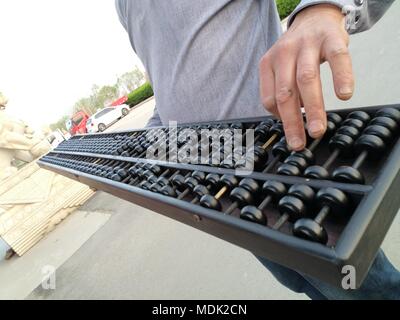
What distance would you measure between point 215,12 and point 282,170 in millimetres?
756

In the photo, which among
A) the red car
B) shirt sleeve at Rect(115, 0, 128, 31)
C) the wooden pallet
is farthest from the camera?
the red car

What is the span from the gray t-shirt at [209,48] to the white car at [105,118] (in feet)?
38.2

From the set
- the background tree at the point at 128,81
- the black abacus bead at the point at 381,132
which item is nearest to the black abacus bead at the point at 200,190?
the black abacus bead at the point at 381,132

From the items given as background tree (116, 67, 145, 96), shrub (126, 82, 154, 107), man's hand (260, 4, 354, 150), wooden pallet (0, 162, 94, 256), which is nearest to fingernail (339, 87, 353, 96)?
man's hand (260, 4, 354, 150)

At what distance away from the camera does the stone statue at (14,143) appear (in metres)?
3.98

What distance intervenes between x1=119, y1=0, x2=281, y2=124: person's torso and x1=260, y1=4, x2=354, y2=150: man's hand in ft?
1.61

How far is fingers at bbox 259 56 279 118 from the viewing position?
22.6 inches

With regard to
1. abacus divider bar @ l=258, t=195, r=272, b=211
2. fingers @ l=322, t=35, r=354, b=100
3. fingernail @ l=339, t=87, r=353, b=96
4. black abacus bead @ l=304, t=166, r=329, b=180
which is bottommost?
abacus divider bar @ l=258, t=195, r=272, b=211

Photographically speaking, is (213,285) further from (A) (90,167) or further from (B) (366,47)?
(B) (366,47)

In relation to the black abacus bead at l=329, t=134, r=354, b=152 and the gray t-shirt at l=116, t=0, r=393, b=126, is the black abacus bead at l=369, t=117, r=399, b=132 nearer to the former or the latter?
the black abacus bead at l=329, t=134, r=354, b=152

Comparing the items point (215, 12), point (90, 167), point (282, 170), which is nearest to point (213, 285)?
point (90, 167)

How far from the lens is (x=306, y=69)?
49 centimetres

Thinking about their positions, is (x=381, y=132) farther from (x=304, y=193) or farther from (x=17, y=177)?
(x=17, y=177)

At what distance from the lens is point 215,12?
40.9 inches
